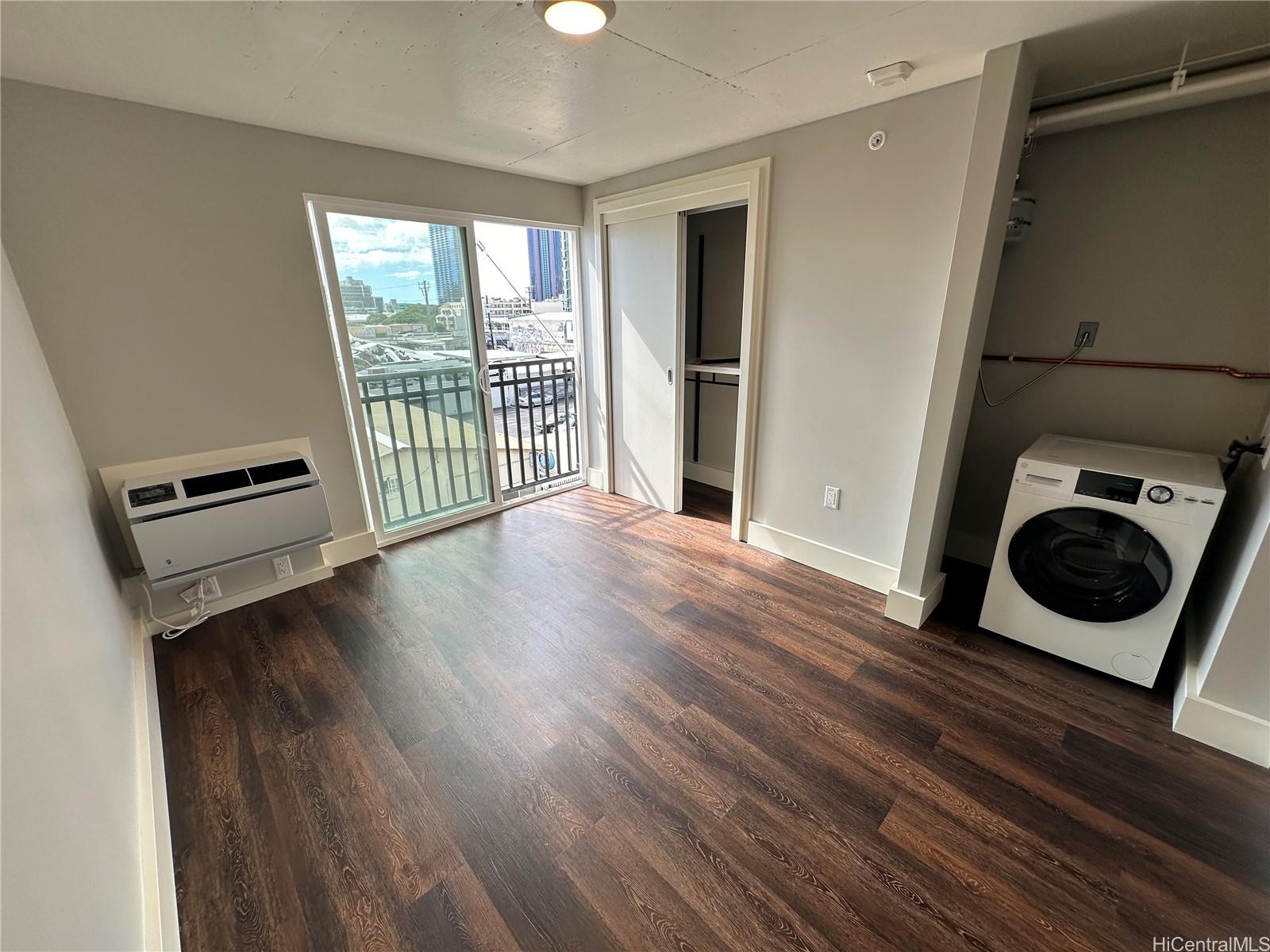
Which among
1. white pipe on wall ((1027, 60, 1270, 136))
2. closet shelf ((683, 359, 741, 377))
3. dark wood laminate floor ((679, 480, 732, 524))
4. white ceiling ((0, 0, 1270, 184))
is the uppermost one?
white ceiling ((0, 0, 1270, 184))

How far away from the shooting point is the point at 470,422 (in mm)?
3377

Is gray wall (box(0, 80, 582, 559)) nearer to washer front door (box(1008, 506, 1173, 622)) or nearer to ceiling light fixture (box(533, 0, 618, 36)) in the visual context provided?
ceiling light fixture (box(533, 0, 618, 36))

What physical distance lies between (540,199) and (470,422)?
1.56 meters

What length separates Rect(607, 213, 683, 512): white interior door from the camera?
3166mm

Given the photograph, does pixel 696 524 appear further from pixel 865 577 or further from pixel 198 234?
pixel 198 234

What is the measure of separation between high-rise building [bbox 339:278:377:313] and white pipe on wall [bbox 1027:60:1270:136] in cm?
314

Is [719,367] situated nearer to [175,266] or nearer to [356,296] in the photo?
[356,296]

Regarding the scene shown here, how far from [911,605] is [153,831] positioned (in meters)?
2.74

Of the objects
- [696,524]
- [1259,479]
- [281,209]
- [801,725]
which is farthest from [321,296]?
[1259,479]

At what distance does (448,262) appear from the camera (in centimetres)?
303

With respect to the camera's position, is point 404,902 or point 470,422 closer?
point 404,902

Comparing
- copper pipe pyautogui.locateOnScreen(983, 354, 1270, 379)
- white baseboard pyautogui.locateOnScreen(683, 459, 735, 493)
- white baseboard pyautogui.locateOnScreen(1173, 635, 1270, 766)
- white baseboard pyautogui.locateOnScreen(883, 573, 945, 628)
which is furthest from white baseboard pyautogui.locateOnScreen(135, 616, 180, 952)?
copper pipe pyautogui.locateOnScreen(983, 354, 1270, 379)

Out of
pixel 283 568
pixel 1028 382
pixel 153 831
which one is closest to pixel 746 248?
pixel 1028 382

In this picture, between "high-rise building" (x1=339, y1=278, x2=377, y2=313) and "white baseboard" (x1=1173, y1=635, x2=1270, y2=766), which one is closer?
"white baseboard" (x1=1173, y1=635, x2=1270, y2=766)
